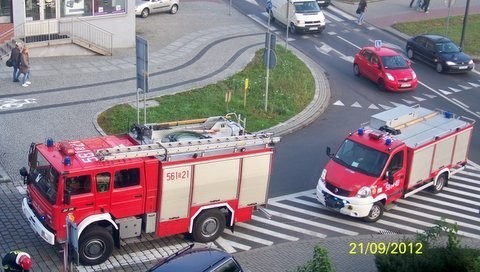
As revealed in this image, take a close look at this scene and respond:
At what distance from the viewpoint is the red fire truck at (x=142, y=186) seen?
53.3 ft

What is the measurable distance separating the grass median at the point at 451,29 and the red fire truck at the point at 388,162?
18997mm

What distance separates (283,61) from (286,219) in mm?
14786

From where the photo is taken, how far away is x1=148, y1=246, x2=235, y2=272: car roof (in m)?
14.6

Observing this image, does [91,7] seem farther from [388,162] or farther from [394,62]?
[388,162]

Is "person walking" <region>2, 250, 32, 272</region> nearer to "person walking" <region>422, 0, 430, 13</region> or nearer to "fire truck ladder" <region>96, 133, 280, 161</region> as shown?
"fire truck ladder" <region>96, 133, 280, 161</region>

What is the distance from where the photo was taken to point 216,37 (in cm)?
3819

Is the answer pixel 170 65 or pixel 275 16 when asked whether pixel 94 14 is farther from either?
pixel 275 16

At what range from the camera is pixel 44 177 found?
16.6m

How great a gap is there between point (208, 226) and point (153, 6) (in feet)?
82.8

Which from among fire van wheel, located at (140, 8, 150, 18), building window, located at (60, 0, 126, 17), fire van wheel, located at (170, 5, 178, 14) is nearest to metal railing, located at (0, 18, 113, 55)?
building window, located at (60, 0, 126, 17)

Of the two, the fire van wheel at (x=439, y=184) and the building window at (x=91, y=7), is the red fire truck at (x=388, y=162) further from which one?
the building window at (x=91, y=7)

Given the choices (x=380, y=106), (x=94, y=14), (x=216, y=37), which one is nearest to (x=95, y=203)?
(x=380, y=106)

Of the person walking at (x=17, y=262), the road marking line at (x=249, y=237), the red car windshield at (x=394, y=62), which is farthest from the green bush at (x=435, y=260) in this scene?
the red car windshield at (x=394, y=62)

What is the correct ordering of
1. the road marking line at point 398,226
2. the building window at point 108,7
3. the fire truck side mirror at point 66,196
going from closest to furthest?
the fire truck side mirror at point 66,196 → the road marking line at point 398,226 → the building window at point 108,7
